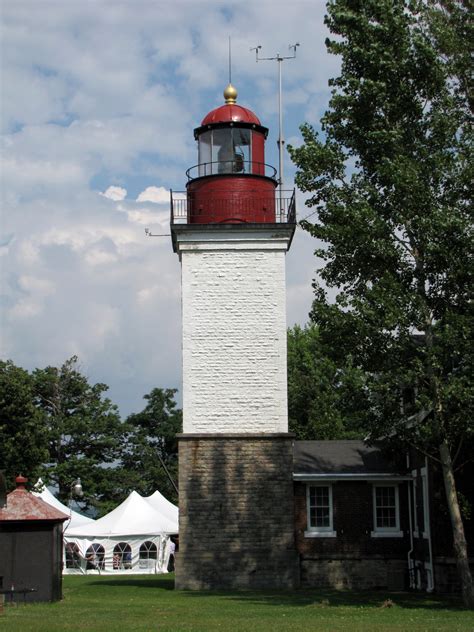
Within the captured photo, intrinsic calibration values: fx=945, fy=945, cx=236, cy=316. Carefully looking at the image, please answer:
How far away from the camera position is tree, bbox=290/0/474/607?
64.3ft

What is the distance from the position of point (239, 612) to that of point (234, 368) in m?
8.84

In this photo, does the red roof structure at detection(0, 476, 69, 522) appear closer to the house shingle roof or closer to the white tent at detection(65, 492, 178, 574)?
the house shingle roof

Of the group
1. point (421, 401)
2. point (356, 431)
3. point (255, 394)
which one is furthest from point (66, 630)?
point (356, 431)

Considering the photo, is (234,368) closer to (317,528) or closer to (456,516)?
(317,528)

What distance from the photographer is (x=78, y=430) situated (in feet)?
176

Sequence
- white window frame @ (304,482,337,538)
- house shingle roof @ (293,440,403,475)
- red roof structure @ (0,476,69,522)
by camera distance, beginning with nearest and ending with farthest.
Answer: red roof structure @ (0,476,69,522) < white window frame @ (304,482,337,538) < house shingle roof @ (293,440,403,475)

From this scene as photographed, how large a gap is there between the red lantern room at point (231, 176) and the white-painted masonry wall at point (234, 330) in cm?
65

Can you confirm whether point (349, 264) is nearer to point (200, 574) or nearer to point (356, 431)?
point (200, 574)

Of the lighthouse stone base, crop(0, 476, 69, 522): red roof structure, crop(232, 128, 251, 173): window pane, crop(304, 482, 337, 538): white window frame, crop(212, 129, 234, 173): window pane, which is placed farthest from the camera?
crop(232, 128, 251, 173): window pane

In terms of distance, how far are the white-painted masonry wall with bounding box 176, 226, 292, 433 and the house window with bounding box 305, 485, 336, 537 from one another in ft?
6.96

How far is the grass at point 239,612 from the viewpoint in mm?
14984

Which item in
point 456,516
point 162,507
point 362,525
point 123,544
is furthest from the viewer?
point 162,507

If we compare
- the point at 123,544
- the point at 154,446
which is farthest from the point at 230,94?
the point at 154,446

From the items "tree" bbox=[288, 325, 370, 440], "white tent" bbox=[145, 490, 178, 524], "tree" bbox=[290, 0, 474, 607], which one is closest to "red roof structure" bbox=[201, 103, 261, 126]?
"tree" bbox=[290, 0, 474, 607]
